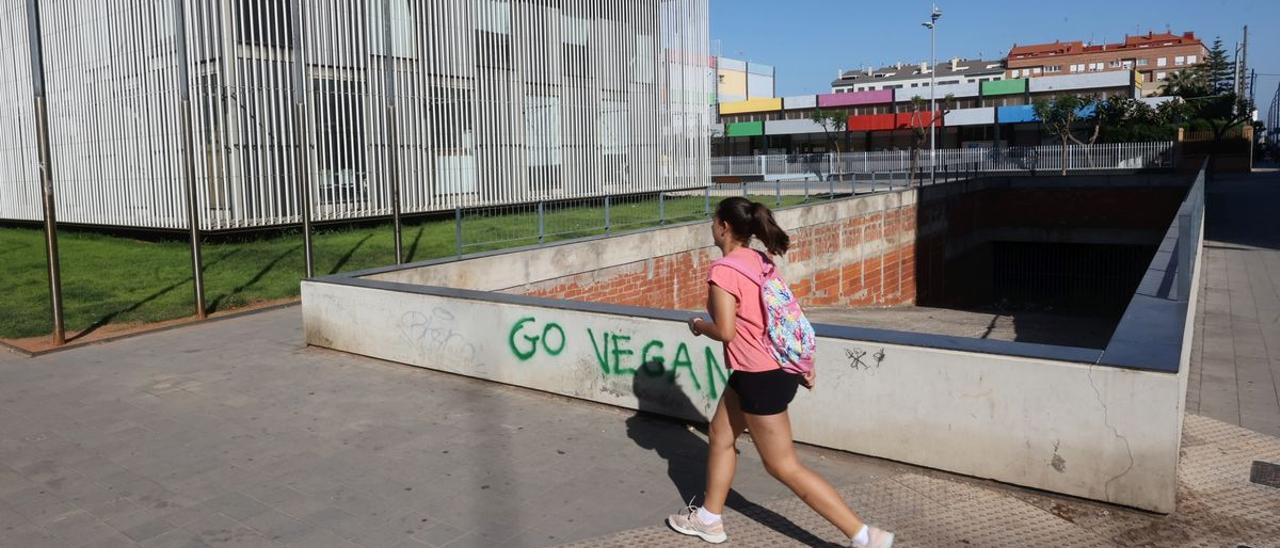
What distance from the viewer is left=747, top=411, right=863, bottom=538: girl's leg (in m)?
3.96

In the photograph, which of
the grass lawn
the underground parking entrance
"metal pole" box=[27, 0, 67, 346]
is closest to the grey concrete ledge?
the underground parking entrance

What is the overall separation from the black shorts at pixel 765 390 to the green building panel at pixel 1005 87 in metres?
57.4

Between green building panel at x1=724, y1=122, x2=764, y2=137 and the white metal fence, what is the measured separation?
414 inches

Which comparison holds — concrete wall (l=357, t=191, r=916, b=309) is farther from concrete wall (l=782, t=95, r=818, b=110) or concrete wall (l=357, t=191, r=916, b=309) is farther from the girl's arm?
concrete wall (l=782, t=95, r=818, b=110)

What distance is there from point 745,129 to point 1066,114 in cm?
2027

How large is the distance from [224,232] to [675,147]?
1350cm

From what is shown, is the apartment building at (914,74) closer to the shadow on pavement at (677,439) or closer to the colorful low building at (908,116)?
the colorful low building at (908,116)

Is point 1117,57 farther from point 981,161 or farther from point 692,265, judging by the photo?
point 692,265

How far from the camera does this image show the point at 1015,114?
173ft

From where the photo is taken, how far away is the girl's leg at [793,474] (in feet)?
13.0

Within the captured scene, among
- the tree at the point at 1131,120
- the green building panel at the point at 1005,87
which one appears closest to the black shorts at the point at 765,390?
the tree at the point at 1131,120

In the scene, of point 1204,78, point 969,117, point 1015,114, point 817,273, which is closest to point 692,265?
point 817,273

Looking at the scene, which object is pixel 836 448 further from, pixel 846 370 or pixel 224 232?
pixel 224 232

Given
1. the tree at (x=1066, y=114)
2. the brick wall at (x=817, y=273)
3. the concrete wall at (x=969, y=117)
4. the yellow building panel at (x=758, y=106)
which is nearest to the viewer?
the brick wall at (x=817, y=273)
